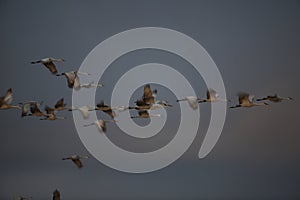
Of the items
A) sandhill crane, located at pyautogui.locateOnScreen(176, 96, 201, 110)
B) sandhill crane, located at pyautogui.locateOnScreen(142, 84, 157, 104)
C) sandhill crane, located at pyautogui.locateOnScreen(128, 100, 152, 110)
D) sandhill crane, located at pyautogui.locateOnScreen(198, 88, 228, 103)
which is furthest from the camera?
sandhill crane, located at pyautogui.locateOnScreen(198, 88, 228, 103)

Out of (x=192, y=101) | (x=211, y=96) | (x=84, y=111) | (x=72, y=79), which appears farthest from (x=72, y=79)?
(x=211, y=96)

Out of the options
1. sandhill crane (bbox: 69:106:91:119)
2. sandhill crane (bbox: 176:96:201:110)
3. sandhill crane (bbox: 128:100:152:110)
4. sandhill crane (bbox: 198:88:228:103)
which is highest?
sandhill crane (bbox: 198:88:228:103)

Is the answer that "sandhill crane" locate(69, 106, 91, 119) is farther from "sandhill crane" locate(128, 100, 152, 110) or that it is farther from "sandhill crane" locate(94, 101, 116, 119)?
"sandhill crane" locate(128, 100, 152, 110)

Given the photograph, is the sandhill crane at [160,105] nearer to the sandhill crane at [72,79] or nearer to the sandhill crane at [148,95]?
the sandhill crane at [148,95]

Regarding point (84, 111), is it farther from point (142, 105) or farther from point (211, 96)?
point (211, 96)

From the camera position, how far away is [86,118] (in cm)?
961

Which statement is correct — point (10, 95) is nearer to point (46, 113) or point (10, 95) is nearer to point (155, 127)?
point (46, 113)

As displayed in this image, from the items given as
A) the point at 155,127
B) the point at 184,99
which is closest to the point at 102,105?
the point at 184,99

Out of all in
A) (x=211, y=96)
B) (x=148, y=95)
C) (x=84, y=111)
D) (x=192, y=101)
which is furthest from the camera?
→ (x=211, y=96)

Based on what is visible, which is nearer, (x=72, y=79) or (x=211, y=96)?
(x=72, y=79)

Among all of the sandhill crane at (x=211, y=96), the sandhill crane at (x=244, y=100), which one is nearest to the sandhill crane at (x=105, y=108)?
the sandhill crane at (x=211, y=96)

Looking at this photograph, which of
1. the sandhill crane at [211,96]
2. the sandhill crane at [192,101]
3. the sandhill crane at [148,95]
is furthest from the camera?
the sandhill crane at [211,96]

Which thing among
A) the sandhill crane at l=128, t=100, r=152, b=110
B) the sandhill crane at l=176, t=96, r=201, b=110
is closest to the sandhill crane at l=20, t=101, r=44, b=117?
the sandhill crane at l=128, t=100, r=152, b=110

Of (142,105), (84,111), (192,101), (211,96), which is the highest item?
(211,96)
